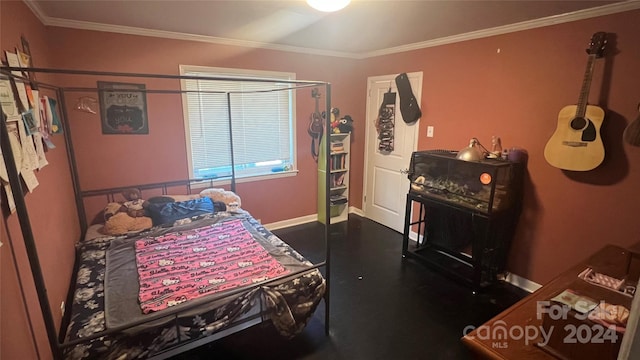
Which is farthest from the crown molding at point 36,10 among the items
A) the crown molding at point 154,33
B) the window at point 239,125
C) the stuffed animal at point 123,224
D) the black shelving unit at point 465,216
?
the black shelving unit at point 465,216

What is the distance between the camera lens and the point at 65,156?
2.66 m

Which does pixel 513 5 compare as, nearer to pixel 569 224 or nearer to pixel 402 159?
pixel 569 224

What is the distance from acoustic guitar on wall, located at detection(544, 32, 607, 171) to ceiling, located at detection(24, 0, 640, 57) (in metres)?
0.37

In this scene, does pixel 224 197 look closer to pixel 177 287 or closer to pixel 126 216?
pixel 126 216

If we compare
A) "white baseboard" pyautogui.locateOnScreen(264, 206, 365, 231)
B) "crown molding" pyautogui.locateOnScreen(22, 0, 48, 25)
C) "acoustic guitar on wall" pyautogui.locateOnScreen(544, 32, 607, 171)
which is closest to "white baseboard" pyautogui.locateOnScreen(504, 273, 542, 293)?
"acoustic guitar on wall" pyautogui.locateOnScreen(544, 32, 607, 171)

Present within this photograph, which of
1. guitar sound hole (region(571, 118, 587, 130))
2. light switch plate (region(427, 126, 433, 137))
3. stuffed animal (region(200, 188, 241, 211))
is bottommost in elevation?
stuffed animal (region(200, 188, 241, 211))

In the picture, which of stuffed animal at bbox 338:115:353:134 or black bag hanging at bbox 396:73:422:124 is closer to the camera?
black bag hanging at bbox 396:73:422:124

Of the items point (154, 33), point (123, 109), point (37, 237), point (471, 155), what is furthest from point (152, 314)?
Answer: point (471, 155)

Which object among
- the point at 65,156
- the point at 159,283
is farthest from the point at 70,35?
the point at 159,283

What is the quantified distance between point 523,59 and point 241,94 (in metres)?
2.80

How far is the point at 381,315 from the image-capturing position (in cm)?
246

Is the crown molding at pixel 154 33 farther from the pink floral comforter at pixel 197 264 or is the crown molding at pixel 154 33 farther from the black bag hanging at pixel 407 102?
the pink floral comforter at pixel 197 264

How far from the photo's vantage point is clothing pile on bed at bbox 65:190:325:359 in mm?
1659

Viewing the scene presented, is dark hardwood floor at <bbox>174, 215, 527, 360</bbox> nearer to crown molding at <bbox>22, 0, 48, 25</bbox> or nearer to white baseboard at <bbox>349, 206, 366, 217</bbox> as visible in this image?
white baseboard at <bbox>349, 206, 366, 217</bbox>
